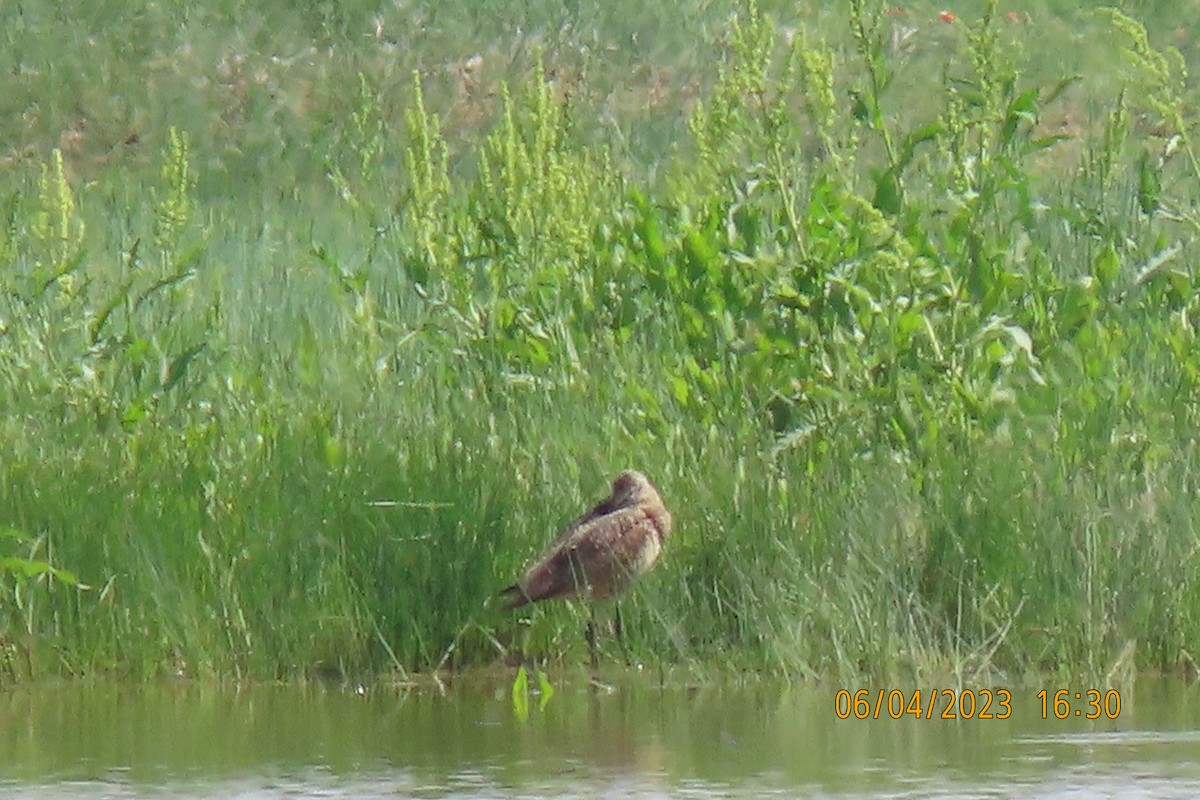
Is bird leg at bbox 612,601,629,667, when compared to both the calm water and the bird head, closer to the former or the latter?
the calm water

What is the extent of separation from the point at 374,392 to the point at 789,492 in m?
1.64

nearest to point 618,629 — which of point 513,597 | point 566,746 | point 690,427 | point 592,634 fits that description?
point 592,634

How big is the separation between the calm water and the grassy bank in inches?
9.4

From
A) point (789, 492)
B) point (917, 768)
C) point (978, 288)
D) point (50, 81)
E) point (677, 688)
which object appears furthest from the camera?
point (50, 81)

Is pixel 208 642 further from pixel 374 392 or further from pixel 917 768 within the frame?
pixel 917 768

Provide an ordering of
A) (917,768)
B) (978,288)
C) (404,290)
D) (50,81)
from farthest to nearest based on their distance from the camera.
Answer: (50,81), (404,290), (978,288), (917,768)

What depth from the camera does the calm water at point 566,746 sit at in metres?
6.31

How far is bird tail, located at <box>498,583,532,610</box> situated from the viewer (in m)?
7.84

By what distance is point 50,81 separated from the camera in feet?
79.5

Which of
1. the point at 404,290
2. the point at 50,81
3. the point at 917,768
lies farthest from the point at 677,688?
the point at 50,81
